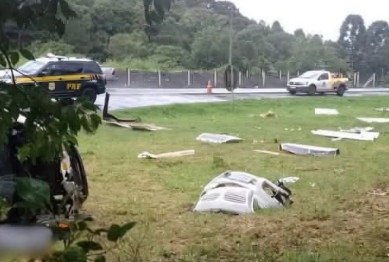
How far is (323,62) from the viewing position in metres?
54.3

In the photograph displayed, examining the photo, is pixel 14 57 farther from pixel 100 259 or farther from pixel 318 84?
pixel 318 84

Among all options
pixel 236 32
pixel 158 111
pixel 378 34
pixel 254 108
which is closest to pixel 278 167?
pixel 158 111

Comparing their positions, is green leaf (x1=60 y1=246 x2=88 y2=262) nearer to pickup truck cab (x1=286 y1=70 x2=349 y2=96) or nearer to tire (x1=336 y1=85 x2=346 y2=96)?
pickup truck cab (x1=286 y1=70 x2=349 y2=96)

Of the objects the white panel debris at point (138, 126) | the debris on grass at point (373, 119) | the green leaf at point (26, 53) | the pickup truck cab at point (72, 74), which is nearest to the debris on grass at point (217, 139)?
the white panel debris at point (138, 126)

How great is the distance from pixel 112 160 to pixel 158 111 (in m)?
11.3

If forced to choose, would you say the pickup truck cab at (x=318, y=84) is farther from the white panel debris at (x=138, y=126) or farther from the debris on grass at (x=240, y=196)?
the debris on grass at (x=240, y=196)

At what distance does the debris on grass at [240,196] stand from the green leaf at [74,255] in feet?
19.0

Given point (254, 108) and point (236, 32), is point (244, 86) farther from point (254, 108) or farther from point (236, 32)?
point (254, 108)

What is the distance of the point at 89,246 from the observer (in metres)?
1.73

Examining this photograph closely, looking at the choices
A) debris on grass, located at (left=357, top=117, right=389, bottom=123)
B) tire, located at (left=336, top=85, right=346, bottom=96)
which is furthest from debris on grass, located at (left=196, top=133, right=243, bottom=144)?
tire, located at (left=336, top=85, right=346, bottom=96)

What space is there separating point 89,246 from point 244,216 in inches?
219

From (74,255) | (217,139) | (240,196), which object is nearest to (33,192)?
(74,255)

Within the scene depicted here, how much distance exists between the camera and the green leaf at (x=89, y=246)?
1.73 meters

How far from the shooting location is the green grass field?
18.4ft
